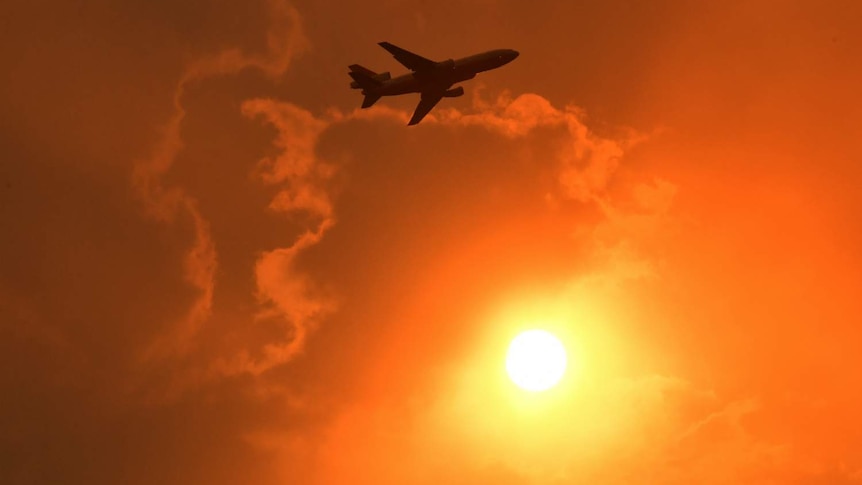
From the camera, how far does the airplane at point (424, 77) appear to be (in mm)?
183625

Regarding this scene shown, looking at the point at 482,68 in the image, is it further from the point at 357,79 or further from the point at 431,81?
the point at 357,79

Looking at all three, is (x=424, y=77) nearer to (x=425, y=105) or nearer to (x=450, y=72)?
(x=450, y=72)

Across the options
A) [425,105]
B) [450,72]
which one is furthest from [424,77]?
[425,105]

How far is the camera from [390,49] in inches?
7131

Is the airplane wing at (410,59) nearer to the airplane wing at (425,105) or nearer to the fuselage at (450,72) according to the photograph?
the fuselage at (450,72)

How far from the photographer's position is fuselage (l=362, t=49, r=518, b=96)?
183875 millimetres

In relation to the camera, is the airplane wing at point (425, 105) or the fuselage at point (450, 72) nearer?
the fuselage at point (450, 72)

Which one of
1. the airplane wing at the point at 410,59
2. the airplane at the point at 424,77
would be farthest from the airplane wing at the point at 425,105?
the airplane wing at the point at 410,59

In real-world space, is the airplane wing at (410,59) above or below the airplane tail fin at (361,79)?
below

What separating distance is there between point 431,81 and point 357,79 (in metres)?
13.7

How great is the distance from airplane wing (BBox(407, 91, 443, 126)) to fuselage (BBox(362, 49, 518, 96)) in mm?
2842

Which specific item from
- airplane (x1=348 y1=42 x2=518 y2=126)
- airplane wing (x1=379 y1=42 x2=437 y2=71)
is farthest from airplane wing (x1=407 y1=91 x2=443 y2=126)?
airplane wing (x1=379 y1=42 x2=437 y2=71)

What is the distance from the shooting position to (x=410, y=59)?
183125mm

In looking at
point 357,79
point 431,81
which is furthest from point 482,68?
point 357,79
